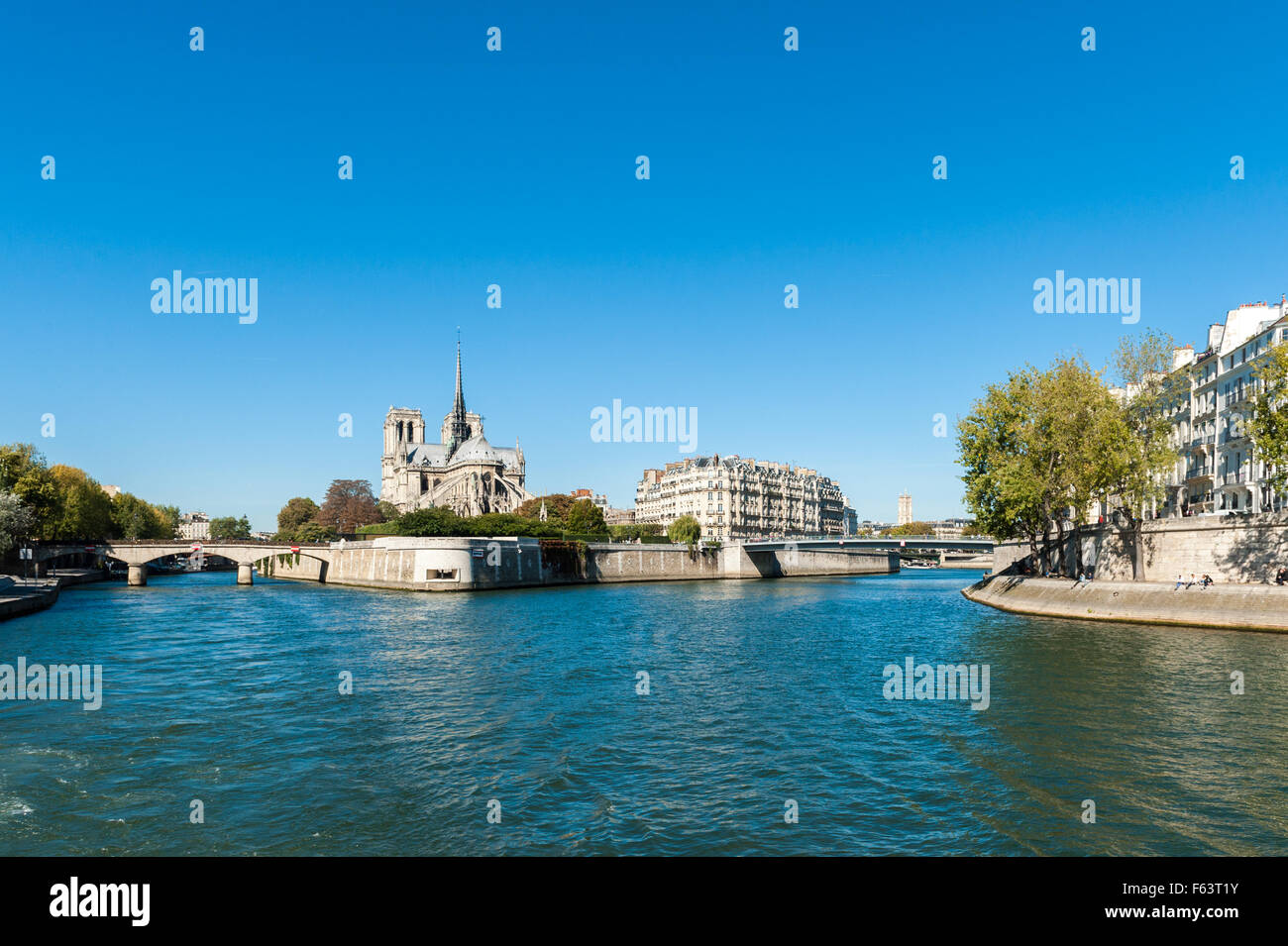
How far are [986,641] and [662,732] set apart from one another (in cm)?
2027

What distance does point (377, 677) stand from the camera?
2673 centimetres

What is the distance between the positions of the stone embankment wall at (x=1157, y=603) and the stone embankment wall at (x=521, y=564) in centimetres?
4021

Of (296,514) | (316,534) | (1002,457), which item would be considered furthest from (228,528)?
(1002,457)

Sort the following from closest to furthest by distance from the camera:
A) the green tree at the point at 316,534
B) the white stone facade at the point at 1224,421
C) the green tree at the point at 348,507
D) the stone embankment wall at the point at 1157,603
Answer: the stone embankment wall at the point at 1157,603, the white stone facade at the point at 1224,421, the green tree at the point at 316,534, the green tree at the point at 348,507

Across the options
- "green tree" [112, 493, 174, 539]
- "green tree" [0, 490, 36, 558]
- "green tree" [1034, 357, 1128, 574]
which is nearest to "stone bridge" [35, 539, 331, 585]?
"green tree" [0, 490, 36, 558]

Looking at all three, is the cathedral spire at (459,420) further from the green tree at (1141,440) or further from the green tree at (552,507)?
the green tree at (1141,440)

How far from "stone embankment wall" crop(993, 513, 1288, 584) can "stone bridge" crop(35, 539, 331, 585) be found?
68117mm

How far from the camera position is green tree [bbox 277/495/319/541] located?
143000 millimetres

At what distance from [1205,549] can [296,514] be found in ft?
441

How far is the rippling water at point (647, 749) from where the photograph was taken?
42.0 feet

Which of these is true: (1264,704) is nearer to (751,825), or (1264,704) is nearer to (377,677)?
(751,825)

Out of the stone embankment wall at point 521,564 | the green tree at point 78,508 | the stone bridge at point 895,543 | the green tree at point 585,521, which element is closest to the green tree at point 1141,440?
the stone bridge at point 895,543

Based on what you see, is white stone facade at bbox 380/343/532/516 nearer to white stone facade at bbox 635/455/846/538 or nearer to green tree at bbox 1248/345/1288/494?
white stone facade at bbox 635/455/846/538
